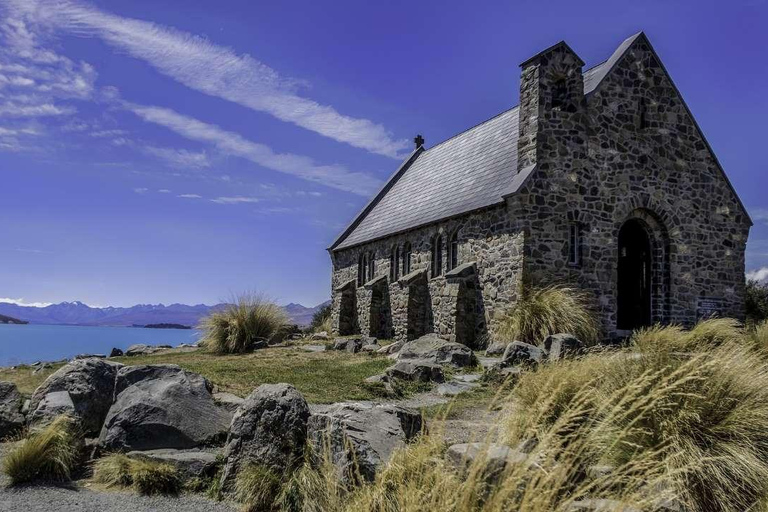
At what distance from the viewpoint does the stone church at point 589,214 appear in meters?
18.5

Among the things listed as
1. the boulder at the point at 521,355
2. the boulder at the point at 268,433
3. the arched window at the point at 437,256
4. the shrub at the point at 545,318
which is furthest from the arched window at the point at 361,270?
the boulder at the point at 268,433

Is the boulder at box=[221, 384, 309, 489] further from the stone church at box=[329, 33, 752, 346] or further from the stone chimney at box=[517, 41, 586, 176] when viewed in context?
the stone chimney at box=[517, 41, 586, 176]

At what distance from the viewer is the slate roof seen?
65.8 ft

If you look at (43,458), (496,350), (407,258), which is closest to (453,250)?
(407,258)

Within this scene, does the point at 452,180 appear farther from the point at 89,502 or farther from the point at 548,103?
the point at 89,502

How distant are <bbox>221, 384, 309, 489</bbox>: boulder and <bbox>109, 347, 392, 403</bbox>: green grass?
298cm

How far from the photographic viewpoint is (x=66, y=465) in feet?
24.8

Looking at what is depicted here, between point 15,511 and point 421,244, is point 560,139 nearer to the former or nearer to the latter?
point 421,244

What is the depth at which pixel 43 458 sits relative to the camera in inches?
296

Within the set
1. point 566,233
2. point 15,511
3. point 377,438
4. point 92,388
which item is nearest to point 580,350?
point 566,233

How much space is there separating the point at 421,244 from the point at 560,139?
Answer: 7.02 meters

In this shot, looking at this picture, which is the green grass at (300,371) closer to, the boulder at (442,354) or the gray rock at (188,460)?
the boulder at (442,354)

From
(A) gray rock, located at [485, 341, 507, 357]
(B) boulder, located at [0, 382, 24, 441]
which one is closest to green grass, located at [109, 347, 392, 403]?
(A) gray rock, located at [485, 341, 507, 357]

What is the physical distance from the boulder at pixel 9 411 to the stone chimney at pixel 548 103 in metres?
14.7
